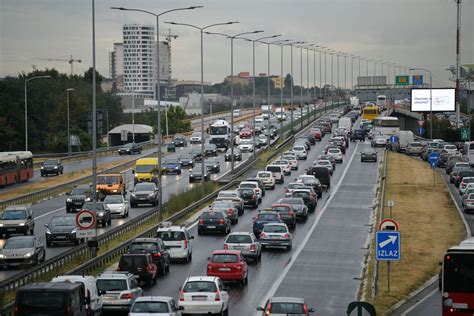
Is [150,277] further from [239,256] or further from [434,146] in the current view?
[434,146]

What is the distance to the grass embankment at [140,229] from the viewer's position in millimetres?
34253

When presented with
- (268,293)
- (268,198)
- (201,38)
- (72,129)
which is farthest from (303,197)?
(72,129)

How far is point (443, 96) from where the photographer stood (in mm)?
142375

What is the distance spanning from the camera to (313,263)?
41406mm

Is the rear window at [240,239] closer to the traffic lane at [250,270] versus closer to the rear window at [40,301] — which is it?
the traffic lane at [250,270]

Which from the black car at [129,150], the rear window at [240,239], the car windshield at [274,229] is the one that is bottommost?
the black car at [129,150]

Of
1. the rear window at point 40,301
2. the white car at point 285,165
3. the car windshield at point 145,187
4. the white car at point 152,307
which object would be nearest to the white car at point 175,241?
the white car at point 152,307

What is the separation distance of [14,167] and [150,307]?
5770cm

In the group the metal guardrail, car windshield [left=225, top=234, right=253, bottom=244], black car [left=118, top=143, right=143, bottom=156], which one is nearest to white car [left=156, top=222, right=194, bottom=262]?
car windshield [left=225, top=234, right=253, bottom=244]

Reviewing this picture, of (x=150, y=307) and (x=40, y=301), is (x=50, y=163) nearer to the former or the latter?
(x=150, y=307)

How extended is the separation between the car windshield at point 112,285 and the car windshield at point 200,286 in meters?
1.71

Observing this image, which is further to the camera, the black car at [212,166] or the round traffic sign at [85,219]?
the black car at [212,166]

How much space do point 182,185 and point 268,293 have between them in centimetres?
4686

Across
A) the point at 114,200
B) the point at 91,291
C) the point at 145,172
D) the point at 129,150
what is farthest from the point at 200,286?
the point at 129,150
